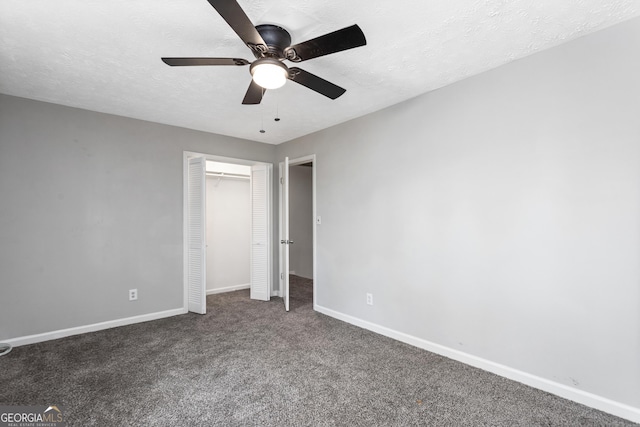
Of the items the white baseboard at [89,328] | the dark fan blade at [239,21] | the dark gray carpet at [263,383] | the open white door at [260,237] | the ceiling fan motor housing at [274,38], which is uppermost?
the ceiling fan motor housing at [274,38]

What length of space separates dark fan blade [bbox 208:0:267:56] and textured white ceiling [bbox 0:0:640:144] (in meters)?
0.22

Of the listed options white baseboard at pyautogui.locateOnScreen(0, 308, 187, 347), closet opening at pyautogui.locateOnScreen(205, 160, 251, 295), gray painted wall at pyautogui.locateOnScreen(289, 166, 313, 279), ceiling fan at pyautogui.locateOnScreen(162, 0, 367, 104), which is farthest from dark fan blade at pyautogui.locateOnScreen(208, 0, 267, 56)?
gray painted wall at pyautogui.locateOnScreen(289, 166, 313, 279)

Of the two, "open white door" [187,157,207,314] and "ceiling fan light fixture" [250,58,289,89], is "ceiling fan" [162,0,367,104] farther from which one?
"open white door" [187,157,207,314]

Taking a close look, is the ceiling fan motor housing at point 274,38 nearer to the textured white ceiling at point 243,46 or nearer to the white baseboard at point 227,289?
the textured white ceiling at point 243,46

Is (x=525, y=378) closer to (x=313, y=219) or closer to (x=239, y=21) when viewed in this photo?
(x=313, y=219)

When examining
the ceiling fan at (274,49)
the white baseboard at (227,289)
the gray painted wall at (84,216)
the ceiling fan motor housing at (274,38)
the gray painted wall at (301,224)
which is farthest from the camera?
the gray painted wall at (301,224)

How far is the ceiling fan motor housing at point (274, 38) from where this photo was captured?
1944 millimetres

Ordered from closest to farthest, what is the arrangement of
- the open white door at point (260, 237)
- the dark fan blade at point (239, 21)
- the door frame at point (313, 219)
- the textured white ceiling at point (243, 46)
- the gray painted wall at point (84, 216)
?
1. the dark fan blade at point (239, 21)
2. the textured white ceiling at point (243, 46)
3. the gray painted wall at point (84, 216)
4. the door frame at point (313, 219)
5. the open white door at point (260, 237)

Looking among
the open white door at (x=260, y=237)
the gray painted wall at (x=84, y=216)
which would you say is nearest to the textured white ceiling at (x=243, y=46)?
the gray painted wall at (x=84, y=216)

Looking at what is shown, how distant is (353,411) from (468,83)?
109 inches

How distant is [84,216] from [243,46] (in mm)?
2729

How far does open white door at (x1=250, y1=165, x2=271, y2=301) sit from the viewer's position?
15.9 ft

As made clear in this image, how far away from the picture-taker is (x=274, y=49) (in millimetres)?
1947

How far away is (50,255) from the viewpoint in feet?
10.8
